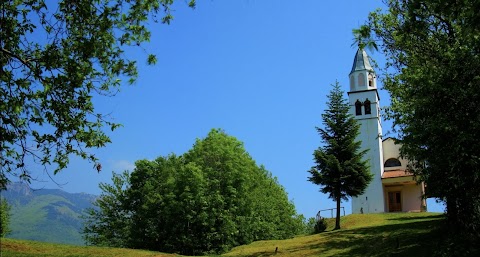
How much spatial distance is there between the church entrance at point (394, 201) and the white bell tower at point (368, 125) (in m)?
2.11

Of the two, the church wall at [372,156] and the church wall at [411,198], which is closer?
the church wall at [411,198]

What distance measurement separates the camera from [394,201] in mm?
50562

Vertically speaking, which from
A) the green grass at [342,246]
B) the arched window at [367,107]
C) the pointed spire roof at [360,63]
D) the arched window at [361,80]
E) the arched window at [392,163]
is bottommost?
the green grass at [342,246]

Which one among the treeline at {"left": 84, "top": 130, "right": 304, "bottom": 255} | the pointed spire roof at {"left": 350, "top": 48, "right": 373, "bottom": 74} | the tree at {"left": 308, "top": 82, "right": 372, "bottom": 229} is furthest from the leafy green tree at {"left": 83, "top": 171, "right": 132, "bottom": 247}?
the pointed spire roof at {"left": 350, "top": 48, "right": 373, "bottom": 74}

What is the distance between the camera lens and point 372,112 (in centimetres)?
5344

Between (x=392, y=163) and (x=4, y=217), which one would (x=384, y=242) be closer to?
(x=392, y=163)

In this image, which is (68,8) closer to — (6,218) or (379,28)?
(379,28)

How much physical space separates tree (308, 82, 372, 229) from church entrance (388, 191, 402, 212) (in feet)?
49.6

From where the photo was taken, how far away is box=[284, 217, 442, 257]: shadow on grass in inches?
781

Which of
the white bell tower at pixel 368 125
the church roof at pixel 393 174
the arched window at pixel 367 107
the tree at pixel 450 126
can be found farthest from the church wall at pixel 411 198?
the tree at pixel 450 126

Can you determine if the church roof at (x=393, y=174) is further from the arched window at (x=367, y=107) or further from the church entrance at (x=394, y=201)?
the arched window at (x=367, y=107)

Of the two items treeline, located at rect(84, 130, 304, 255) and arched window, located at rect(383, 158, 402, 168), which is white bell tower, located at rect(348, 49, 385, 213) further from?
treeline, located at rect(84, 130, 304, 255)

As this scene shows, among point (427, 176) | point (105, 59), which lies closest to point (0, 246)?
point (105, 59)

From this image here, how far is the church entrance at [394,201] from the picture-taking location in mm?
50031
